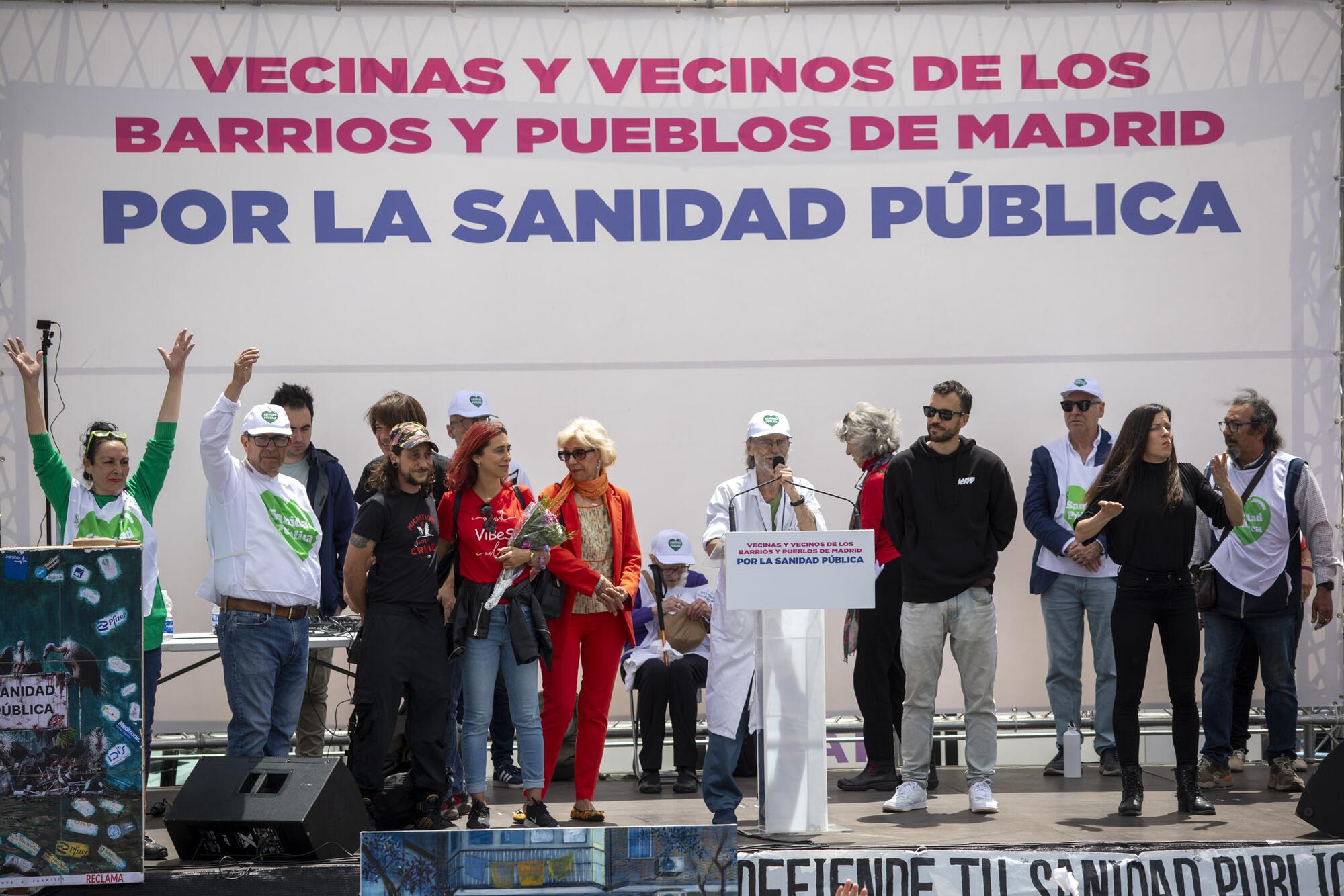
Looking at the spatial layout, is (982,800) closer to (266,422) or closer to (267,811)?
(267,811)

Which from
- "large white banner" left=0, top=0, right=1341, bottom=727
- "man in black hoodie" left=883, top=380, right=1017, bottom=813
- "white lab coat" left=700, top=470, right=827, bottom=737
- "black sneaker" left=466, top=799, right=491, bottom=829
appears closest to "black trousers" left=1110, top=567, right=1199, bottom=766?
"man in black hoodie" left=883, top=380, right=1017, bottom=813

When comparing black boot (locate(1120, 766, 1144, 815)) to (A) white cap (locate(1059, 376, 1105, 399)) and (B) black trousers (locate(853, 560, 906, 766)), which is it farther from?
(A) white cap (locate(1059, 376, 1105, 399))

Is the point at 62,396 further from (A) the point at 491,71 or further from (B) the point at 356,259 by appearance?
(A) the point at 491,71

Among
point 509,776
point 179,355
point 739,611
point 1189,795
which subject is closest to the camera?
point 179,355

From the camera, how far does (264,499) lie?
512cm

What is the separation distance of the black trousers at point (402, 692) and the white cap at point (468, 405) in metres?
1.13

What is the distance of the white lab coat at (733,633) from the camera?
17.0 ft

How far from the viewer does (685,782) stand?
6.09m

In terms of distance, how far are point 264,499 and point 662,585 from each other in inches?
80.5

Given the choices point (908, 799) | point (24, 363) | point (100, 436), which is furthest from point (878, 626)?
point (24, 363)

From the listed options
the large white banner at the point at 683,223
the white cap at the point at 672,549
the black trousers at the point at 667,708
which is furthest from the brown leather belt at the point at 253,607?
the white cap at the point at 672,549

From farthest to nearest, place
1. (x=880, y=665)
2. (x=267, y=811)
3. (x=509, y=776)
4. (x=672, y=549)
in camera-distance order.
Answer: (x=672, y=549)
(x=509, y=776)
(x=880, y=665)
(x=267, y=811)

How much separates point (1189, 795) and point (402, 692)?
9.65ft

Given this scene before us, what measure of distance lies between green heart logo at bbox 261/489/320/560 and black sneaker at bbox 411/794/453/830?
985 mm
